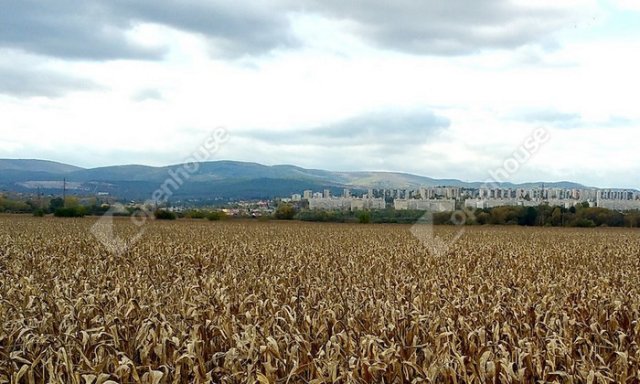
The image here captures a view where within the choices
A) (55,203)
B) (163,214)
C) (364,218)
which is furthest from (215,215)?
(55,203)

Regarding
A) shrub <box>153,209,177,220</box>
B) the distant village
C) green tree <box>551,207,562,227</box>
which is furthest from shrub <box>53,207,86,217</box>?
green tree <box>551,207,562,227</box>

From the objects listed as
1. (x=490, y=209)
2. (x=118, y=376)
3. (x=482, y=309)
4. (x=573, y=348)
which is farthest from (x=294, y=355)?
(x=490, y=209)

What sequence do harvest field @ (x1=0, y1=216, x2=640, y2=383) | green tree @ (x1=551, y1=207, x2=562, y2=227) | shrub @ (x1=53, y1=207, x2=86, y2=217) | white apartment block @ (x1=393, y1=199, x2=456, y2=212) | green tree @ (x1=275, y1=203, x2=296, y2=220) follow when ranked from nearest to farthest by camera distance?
harvest field @ (x1=0, y1=216, x2=640, y2=383) < green tree @ (x1=551, y1=207, x2=562, y2=227) < shrub @ (x1=53, y1=207, x2=86, y2=217) < green tree @ (x1=275, y1=203, x2=296, y2=220) < white apartment block @ (x1=393, y1=199, x2=456, y2=212)

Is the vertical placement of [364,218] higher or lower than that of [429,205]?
lower

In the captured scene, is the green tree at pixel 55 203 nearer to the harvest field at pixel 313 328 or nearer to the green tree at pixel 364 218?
the green tree at pixel 364 218

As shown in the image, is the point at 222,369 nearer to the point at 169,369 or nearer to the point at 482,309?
the point at 169,369

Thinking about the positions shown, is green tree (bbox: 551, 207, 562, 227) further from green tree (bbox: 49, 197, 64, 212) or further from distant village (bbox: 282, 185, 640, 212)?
green tree (bbox: 49, 197, 64, 212)

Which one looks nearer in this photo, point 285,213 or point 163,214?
point 163,214

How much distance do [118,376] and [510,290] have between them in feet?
28.1

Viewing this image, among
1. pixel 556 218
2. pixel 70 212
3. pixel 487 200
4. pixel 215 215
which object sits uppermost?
pixel 487 200

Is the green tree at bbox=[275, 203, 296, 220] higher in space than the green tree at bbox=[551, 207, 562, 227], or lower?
lower

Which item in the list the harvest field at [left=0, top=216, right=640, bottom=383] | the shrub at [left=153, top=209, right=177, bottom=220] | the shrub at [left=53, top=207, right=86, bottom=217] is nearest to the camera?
the harvest field at [left=0, top=216, right=640, bottom=383]

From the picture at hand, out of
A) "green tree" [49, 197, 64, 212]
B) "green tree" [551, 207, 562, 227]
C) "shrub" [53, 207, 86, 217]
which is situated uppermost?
"green tree" [551, 207, 562, 227]

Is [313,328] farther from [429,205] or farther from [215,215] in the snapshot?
[429,205]
